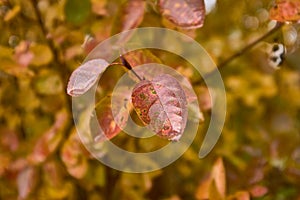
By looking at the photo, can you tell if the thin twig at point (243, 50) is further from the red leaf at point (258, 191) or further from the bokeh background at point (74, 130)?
the red leaf at point (258, 191)

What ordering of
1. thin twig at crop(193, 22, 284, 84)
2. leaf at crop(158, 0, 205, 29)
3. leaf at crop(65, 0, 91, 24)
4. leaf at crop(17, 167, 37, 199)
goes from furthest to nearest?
leaf at crop(17, 167, 37, 199)
leaf at crop(65, 0, 91, 24)
thin twig at crop(193, 22, 284, 84)
leaf at crop(158, 0, 205, 29)

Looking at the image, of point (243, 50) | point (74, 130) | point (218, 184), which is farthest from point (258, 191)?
point (74, 130)

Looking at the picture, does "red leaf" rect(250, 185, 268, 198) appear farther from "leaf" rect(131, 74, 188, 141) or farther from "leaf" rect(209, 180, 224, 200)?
"leaf" rect(131, 74, 188, 141)

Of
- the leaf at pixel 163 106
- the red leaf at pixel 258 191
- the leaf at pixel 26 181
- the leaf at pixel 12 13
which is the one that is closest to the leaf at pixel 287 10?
the leaf at pixel 163 106

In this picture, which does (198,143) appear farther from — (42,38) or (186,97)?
(186,97)

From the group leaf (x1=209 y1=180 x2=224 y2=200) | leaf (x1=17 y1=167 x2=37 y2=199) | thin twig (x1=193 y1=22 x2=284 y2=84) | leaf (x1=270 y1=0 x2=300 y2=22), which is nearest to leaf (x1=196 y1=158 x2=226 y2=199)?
leaf (x1=209 y1=180 x2=224 y2=200)

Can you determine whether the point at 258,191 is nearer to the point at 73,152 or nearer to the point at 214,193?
the point at 214,193
